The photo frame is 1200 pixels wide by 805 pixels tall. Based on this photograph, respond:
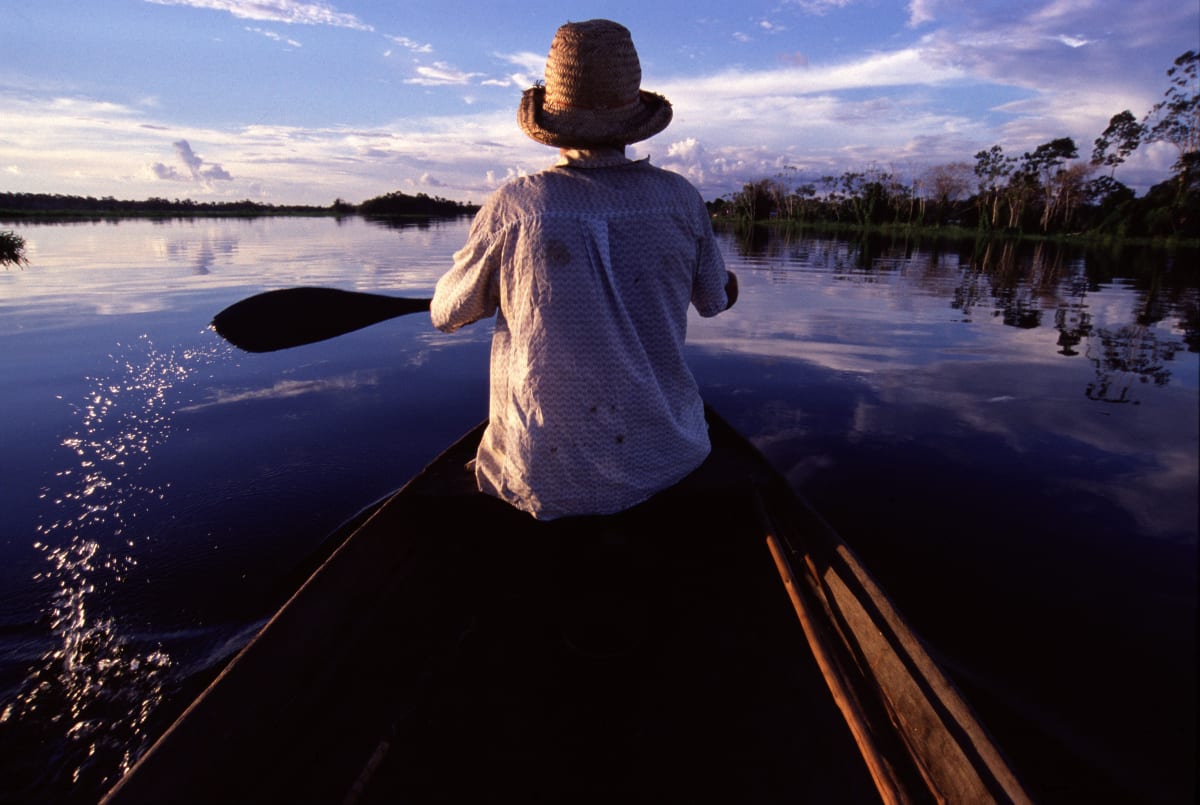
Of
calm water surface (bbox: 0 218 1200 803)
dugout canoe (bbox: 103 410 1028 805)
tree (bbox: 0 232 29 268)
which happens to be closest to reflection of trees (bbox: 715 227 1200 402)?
calm water surface (bbox: 0 218 1200 803)

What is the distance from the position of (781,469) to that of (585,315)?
3.71 metres

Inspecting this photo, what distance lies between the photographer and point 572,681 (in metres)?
2.14

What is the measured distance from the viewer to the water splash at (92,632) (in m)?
2.21

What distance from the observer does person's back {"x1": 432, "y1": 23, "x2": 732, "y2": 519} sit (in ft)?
Result: 4.98

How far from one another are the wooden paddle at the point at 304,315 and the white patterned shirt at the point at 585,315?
26.0 inches

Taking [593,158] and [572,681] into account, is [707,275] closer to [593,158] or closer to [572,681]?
[593,158]

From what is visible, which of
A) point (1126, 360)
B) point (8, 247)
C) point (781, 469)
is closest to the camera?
point (781, 469)

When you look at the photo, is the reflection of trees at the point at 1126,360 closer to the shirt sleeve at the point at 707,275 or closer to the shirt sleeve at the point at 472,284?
the shirt sleeve at the point at 707,275

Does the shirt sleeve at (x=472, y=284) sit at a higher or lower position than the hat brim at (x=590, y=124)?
lower

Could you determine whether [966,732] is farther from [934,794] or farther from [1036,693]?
[1036,693]

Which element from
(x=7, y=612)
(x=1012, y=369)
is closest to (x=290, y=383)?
(x=7, y=612)

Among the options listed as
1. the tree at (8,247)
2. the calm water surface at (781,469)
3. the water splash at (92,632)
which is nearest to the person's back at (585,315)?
the calm water surface at (781,469)

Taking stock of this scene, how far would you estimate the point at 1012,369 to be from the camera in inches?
285

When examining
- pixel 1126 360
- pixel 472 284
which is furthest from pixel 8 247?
pixel 1126 360
